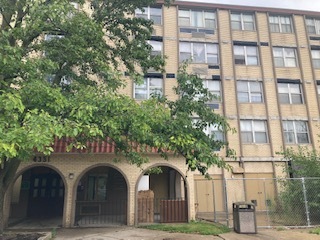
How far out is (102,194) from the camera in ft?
56.3

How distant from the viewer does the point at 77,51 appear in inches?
340

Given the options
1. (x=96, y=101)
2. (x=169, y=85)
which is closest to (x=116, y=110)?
(x=96, y=101)

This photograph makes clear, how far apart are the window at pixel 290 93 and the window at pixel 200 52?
579cm

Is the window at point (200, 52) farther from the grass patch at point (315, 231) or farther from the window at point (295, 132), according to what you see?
the grass patch at point (315, 231)

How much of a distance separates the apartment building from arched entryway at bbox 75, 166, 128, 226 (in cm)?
6

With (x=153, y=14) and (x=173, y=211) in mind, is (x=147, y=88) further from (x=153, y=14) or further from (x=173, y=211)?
(x=173, y=211)

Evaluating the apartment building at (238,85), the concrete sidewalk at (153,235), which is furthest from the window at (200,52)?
the concrete sidewalk at (153,235)

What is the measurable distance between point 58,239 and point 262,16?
23.2m

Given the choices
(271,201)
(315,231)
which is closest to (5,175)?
(315,231)

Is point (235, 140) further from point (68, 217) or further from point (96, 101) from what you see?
point (96, 101)

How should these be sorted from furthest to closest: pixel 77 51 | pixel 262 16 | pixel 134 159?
pixel 262 16, pixel 134 159, pixel 77 51

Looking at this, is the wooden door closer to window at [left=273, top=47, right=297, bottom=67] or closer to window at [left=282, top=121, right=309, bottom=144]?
window at [left=282, top=121, right=309, bottom=144]

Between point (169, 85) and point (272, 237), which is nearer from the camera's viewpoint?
point (272, 237)

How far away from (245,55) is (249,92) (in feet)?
10.8
